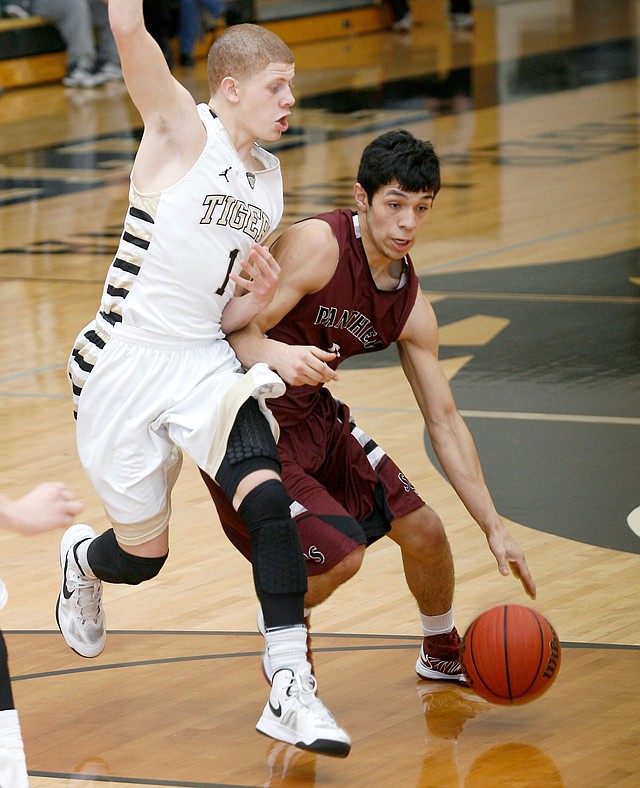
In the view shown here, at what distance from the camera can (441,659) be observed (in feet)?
15.0

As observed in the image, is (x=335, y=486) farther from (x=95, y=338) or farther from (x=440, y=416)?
(x=95, y=338)

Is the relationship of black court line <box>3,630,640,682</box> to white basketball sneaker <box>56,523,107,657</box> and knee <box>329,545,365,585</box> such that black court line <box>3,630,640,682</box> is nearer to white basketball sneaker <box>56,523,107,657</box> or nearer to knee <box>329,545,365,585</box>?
white basketball sneaker <box>56,523,107,657</box>

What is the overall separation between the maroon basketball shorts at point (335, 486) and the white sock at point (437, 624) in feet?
1.09

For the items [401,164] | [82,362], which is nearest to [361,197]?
[401,164]

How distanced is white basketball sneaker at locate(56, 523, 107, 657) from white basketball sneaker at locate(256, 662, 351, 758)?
0.91m

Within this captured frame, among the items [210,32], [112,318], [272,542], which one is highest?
[112,318]

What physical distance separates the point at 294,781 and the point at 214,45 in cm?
188

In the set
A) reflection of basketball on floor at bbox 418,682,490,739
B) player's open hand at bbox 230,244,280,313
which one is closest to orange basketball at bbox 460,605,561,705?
reflection of basketball on floor at bbox 418,682,490,739

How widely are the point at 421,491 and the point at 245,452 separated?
2.56 m

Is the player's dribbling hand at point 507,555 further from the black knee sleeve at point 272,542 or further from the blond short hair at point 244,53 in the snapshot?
the blond short hair at point 244,53

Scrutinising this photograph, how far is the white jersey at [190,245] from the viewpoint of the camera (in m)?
4.07

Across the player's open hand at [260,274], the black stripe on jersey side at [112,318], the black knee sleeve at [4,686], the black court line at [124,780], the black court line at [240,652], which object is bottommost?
the black court line at [240,652]

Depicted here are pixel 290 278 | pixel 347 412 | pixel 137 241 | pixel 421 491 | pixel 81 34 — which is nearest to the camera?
pixel 137 241

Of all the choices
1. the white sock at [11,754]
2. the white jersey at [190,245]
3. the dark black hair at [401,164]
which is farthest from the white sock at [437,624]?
the white sock at [11,754]
